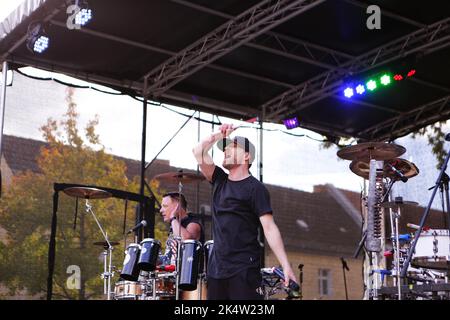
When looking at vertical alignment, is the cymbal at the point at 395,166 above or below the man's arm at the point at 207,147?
above

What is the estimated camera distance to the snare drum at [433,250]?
7914 mm

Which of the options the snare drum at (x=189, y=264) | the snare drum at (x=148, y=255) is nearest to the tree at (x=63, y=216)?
the snare drum at (x=148, y=255)

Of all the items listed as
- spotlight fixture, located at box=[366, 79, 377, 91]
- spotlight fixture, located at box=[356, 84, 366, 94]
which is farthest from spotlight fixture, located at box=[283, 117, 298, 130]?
spotlight fixture, located at box=[366, 79, 377, 91]

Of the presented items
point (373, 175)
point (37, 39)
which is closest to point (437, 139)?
point (373, 175)

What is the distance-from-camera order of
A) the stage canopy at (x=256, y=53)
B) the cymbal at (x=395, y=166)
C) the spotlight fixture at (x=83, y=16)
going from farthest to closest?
the stage canopy at (x=256, y=53), the spotlight fixture at (x=83, y=16), the cymbal at (x=395, y=166)

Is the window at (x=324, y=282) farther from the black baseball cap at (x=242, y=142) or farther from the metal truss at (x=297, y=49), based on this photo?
the black baseball cap at (x=242, y=142)

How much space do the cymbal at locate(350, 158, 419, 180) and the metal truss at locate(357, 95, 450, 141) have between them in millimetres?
4693

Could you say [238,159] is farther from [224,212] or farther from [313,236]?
[313,236]

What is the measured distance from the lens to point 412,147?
1324cm

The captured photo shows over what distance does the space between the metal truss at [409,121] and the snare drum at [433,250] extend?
198 inches

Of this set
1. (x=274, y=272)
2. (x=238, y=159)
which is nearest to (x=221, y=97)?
(x=274, y=272)

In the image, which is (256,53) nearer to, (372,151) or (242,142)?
(372,151)

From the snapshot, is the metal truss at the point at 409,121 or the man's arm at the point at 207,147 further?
the metal truss at the point at 409,121

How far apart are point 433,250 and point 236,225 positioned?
4.39 m
